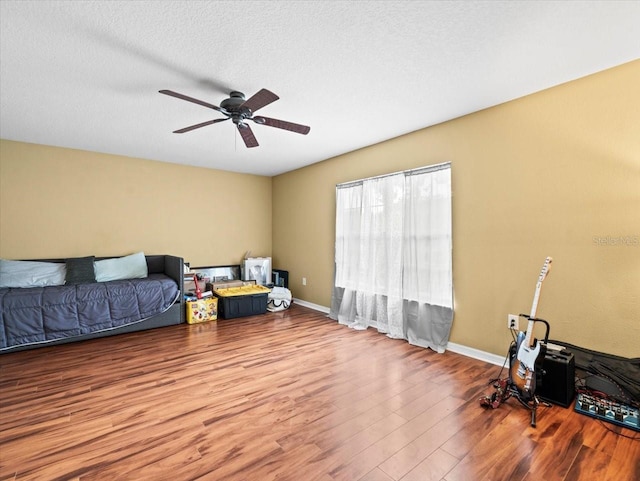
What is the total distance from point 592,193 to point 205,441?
10.9 ft

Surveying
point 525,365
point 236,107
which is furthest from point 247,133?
point 525,365

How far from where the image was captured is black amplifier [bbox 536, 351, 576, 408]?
2.13 metres

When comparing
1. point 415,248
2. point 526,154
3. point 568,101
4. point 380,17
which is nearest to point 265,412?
point 415,248

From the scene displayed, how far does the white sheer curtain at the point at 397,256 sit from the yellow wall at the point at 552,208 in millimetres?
157

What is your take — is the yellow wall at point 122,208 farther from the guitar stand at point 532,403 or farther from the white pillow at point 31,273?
the guitar stand at point 532,403

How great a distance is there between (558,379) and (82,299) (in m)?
4.80

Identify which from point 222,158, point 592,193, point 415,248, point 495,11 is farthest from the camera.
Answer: point 222,158

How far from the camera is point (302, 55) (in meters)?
2.08

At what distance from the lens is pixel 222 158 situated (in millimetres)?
4711

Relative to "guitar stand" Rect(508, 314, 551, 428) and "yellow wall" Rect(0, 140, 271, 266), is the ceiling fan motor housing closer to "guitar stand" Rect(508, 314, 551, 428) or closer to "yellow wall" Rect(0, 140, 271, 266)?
"guitar stand" Rect(508, 314, 551, 428)

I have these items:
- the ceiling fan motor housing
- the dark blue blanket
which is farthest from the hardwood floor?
the ceiling fan motor housing

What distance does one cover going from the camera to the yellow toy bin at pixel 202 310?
4.26 m

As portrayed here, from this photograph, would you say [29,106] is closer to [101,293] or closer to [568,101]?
[101,293]

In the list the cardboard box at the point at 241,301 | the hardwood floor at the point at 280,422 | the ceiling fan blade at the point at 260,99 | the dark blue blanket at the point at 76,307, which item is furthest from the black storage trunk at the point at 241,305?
the ceiling fan blade at the point at 260,99
